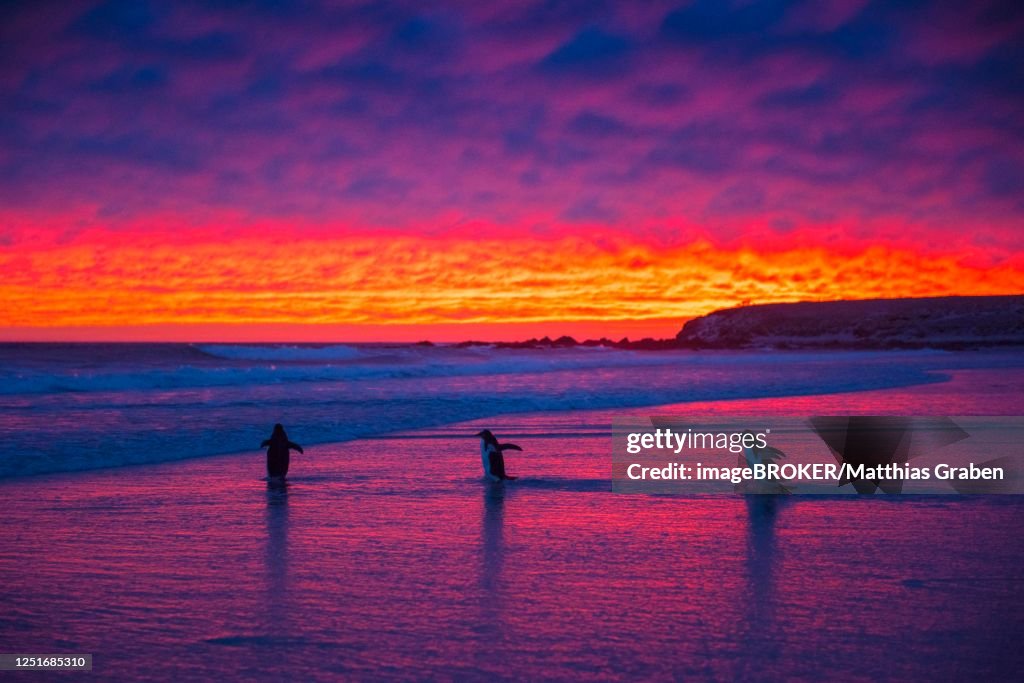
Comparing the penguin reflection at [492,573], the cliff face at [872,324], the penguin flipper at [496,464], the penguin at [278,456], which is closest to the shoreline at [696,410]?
the penguin at [278,456]

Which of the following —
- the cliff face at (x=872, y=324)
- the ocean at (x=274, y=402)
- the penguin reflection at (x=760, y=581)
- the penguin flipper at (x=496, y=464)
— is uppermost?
the cliff face at (x=872, y=324)

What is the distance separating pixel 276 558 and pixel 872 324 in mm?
102385

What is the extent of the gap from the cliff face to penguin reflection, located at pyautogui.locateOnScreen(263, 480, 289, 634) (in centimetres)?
7722

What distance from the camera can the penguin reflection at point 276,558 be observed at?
4992 mm

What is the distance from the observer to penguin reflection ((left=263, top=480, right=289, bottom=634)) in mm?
4992

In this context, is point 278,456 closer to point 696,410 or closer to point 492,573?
point 492,573

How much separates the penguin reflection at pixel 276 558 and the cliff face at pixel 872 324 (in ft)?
253

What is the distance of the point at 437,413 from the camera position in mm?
19156

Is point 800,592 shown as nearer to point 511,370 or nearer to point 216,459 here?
point 216,459

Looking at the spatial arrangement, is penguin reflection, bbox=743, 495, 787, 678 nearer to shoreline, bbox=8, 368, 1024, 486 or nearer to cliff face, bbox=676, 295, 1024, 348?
shoreline, bbox=8, 368, 1024, 486

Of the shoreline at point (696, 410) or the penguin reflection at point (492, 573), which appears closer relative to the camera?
the penguin reflection at point (492, 573)

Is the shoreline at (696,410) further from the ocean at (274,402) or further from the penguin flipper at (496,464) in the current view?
the penguin flipper at (496,464)

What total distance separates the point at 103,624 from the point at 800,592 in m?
3.82

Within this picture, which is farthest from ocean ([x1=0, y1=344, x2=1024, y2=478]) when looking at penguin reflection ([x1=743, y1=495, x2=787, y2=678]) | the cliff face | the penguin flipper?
the cliff face
